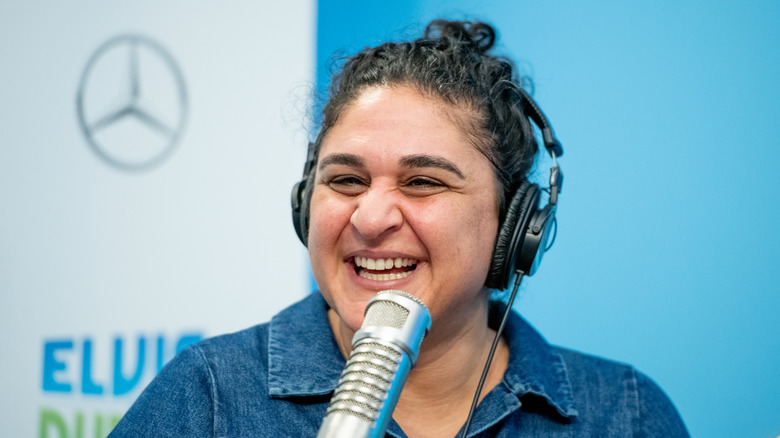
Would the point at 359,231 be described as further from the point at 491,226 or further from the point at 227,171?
the point at 227,171

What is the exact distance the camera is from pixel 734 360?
1.46 metres

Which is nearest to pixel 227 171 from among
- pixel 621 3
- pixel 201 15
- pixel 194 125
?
pixel 194 125

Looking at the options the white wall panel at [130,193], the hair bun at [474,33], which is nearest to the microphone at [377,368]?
the hair bun at [474,33]

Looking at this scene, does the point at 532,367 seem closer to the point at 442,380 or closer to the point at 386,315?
the point at 442,380

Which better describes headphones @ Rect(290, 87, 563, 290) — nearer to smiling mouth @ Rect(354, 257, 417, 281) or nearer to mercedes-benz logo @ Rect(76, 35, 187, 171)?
smiling mouth @ Rect(354, 257, 417, 281)

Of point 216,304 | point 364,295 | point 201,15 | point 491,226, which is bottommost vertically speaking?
point 216,304

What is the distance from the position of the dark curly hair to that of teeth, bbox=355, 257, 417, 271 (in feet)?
0.64

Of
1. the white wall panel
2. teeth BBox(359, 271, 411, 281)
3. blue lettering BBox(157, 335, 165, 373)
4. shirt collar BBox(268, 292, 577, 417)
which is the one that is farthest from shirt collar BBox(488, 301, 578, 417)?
blue lettering BBox(157, 335, 165, 373)

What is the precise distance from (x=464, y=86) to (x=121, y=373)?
1257mm

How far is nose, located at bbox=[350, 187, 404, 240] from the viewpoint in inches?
39.4

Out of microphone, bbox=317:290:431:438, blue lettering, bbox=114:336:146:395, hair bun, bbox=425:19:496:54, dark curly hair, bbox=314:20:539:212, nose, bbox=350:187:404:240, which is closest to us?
microphone, bbox=317:290:431:438

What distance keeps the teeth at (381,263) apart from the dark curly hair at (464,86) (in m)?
0.19

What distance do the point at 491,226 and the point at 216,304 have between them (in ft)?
3.35

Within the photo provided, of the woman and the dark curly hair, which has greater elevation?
the dark curly hair
